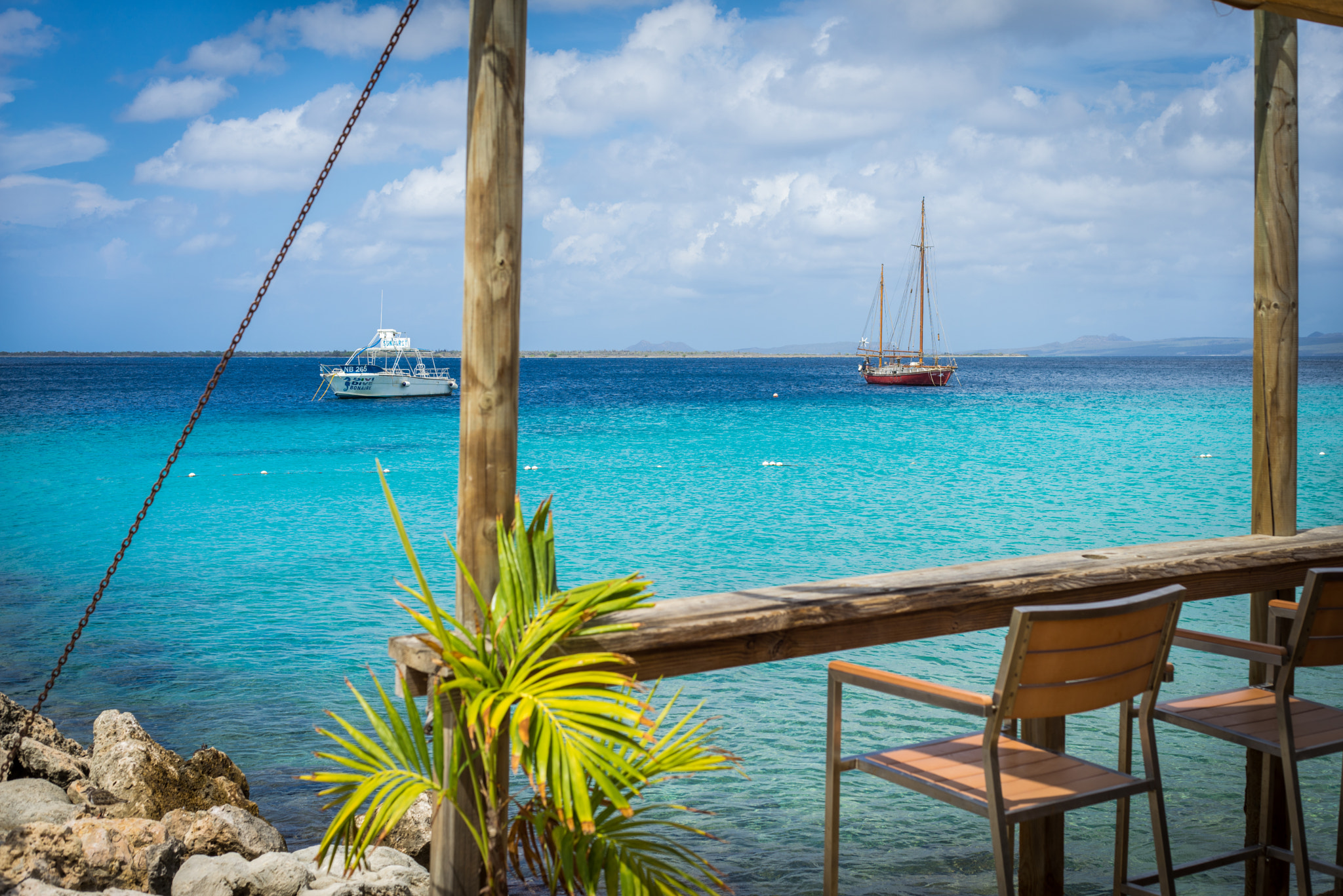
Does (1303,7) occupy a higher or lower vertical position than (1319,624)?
higher

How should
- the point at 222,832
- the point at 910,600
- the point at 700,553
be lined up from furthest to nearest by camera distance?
the point at 700,553 < the point at 222,832 < the point at 910,600

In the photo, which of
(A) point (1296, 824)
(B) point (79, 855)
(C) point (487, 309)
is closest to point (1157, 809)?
(A) point (1296, 824)

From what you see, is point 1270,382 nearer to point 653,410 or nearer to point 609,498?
point 609,498

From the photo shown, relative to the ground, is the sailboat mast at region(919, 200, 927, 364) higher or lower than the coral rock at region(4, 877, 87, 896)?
higher

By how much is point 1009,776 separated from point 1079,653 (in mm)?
353

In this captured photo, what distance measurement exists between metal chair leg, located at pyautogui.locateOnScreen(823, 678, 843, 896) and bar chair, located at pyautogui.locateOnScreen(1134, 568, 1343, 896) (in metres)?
0.72

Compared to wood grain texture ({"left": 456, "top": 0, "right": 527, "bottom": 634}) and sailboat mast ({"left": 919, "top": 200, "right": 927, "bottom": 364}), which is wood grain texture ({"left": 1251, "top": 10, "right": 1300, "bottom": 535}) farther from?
sailboat mast ({"left": 919, "top": 200, "right": 927, "bottom": 364})

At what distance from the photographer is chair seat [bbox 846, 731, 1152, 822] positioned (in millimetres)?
1930

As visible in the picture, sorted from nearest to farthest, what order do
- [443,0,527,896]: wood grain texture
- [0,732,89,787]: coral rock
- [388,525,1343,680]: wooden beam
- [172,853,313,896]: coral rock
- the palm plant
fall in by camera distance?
the palm plant, [443,0,527,896]: wood grain texture, [388,525,1343,680]: wooden beam, [172,853,313,896]: coral rock, [0,732,89,787]: coral rock

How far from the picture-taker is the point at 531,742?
1.78 meters

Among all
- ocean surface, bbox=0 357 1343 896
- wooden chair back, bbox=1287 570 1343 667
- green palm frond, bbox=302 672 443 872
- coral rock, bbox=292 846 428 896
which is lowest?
ocean surface, bbox=0 357 1343 896

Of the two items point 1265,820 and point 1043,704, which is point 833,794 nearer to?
point 1043,704

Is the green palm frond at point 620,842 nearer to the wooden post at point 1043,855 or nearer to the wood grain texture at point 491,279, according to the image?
the wood grain texture at point 491,279

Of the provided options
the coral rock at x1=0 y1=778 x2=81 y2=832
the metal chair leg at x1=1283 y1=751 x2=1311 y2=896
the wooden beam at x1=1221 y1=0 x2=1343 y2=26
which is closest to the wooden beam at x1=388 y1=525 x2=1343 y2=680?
the metal chair leg at x1=1283 y1=751 x2=1311 y2=896
